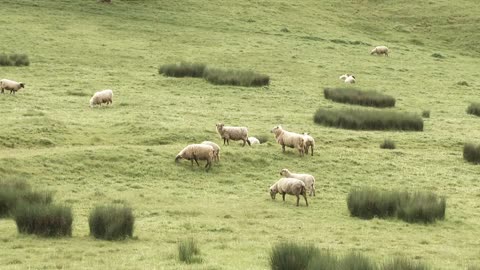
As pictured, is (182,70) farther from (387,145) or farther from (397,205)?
(397,205)

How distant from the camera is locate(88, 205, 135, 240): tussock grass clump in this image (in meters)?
14.3

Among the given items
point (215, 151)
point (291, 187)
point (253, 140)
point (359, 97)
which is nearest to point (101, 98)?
point (253, 140)

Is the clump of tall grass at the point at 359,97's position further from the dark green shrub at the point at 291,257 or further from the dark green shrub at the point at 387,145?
the dark green shrub at the point at 291,257

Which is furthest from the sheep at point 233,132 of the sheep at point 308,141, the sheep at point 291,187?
the sheep at point 291,187

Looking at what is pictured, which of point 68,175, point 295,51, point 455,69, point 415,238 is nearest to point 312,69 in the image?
point 295,51

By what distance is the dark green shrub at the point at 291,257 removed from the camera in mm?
11539

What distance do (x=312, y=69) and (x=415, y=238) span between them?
27.5 meters

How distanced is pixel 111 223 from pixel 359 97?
21.8 m

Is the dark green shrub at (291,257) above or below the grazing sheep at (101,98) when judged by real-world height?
above

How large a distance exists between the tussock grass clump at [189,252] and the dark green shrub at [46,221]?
2.42 meters

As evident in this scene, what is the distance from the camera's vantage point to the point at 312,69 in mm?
42750

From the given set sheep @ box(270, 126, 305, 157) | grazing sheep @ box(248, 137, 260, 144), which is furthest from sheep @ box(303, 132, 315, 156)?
grazing sheep @ box(248, 137, 260, 144)

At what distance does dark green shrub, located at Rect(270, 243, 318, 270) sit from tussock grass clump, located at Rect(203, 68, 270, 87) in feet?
80.0

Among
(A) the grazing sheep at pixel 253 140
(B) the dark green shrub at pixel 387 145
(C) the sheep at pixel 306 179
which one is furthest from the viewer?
(B) the dark green shrub at pixel 387 145
